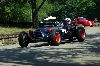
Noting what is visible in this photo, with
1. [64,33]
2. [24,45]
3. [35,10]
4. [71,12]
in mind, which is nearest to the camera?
→ [24,45]

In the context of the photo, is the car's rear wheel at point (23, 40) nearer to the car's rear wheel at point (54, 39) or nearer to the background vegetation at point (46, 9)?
the car's rear wheel at point (54, 39)

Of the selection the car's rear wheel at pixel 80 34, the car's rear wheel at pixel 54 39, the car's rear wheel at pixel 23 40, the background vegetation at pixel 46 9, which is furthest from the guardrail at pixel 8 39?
the background vegetation at pixel 46 9

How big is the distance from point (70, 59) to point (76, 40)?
11196 mm

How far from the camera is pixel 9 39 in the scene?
25.6 meters

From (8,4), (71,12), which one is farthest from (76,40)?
(71,12)

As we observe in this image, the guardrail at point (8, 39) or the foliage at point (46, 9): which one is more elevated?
the foliage at point (46, 9)

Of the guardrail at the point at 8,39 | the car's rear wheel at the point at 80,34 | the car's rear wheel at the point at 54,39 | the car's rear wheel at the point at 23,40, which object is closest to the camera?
the car's rear wheel at the point at 54,39

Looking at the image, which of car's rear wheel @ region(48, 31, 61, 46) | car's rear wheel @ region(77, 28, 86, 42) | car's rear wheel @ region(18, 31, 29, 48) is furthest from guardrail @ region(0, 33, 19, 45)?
car's rear wheel @ region(48, 31, 61, 46)

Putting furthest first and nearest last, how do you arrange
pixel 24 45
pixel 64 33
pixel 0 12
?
pixel 0 12 → pixel 64 33 → pixel 24 45

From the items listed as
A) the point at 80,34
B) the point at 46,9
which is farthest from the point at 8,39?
the point at 46,9

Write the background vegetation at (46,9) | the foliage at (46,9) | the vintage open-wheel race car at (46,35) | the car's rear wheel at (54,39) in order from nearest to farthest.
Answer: the car's rear wheel at (54,39) < the vintage open-wheel race car at (46,35) < the foliage at (46,9) < the background vegetation at (46,9)

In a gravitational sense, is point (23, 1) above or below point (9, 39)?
above

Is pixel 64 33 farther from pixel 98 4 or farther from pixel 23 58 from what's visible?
pixel 98 4

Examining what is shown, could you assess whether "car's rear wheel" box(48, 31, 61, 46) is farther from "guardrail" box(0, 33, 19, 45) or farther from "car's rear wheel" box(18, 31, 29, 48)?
"guardrail" box(0, 33, 19, 45)
